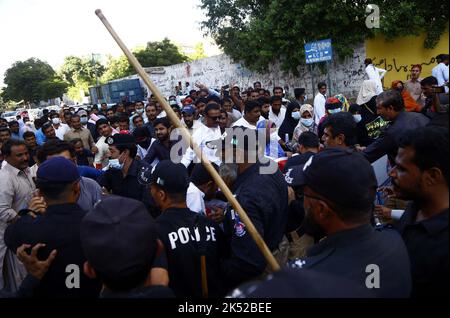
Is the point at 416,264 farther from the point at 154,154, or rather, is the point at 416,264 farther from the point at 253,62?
the point at 253,62

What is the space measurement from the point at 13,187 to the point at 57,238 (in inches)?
77.9

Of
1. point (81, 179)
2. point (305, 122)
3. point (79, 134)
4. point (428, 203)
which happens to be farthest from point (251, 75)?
point (428, 203)

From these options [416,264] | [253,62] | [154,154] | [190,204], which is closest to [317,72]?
[253,62]

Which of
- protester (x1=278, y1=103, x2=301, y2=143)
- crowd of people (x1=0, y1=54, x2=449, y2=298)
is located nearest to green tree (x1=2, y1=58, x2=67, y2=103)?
protester (x1=278, y1=103, x2=301, y2=143)

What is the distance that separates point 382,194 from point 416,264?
2.33m

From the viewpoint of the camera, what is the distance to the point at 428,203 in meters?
1.67

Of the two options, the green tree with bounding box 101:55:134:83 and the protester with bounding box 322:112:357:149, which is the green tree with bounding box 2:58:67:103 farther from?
the protester with bounding box 322:112:357:149

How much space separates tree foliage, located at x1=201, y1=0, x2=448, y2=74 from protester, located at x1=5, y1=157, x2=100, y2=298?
15123 millimetres

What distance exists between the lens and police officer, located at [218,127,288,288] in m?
2.37

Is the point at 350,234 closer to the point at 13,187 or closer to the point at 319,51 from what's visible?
the point at 13,187

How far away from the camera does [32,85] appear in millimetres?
44781

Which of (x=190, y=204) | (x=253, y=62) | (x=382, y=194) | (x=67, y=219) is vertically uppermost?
(x=253, y=62)

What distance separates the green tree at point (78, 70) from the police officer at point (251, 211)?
202ft

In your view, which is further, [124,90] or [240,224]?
[124,90]
